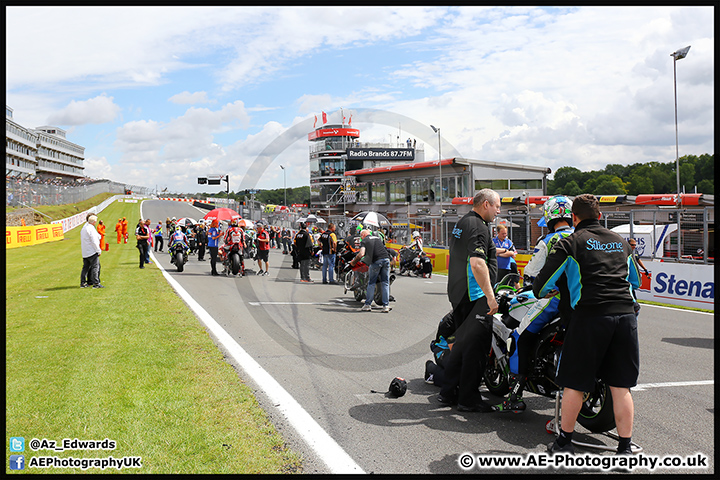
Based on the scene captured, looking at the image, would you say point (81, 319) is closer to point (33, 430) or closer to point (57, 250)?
point (33, 430)

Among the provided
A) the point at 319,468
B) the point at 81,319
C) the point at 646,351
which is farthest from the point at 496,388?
the point at 81,319

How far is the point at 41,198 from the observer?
4369 cm

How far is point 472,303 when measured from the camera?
17.1 feet

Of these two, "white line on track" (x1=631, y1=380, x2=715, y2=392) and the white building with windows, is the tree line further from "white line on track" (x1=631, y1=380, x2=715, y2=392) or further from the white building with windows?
the white building with windows

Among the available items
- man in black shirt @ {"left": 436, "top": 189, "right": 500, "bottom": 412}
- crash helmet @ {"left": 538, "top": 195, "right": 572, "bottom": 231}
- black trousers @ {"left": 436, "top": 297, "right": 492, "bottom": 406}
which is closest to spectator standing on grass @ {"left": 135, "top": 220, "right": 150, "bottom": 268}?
man in black shirt @ {"left": 436, "top": 189, "right": 500, "bottom": 412}

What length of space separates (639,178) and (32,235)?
86.4 m

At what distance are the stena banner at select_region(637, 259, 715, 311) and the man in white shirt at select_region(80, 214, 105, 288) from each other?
45.3 ft

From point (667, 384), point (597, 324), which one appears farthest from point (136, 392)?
point (667, 384)

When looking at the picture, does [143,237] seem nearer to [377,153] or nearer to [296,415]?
[296,415]

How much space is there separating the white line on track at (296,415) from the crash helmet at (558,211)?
2.87 m

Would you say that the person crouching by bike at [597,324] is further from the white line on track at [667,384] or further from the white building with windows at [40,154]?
the white building with windows at [40,154]

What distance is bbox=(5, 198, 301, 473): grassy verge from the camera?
4004mm

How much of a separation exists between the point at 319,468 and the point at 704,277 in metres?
13.0

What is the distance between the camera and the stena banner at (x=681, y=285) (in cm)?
1309
